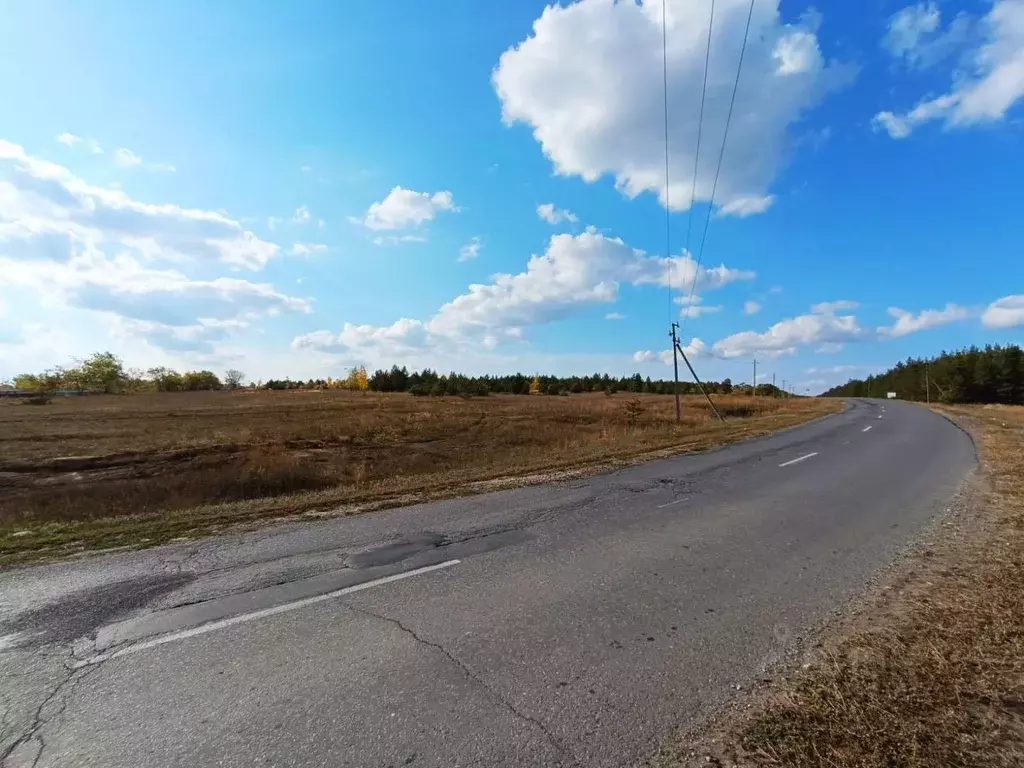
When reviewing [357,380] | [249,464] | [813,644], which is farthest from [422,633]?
[357,380]

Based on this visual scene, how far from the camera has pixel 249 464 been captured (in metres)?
19.4

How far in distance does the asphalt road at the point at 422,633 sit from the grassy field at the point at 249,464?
1.67m

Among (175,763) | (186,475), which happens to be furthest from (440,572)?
(186,475)

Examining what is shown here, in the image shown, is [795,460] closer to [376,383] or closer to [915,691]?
[915,691]

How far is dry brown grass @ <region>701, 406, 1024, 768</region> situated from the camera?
2.49 meters

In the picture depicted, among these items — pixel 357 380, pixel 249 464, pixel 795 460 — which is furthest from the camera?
pixel 357 380

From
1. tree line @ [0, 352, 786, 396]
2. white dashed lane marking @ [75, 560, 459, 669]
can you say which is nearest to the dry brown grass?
white dashed lane marking @ [75, 560, 459, 669]

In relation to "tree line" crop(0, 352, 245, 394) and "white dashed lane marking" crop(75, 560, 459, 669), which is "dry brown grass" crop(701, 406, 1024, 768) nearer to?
→ "white dashed lane marking" crop(75, 560, 459, 669)

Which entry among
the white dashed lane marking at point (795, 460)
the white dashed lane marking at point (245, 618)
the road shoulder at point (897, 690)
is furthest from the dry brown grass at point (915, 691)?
the white dashed lane marking at point (795, 460)

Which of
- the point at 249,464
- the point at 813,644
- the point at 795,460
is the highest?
the point at 795,460

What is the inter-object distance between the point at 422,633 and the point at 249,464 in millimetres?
18139

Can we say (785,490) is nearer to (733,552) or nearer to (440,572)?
(733,552)

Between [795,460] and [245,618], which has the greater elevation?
[795,460]

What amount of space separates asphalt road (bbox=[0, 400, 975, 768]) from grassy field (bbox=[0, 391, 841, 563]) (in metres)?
1.67
